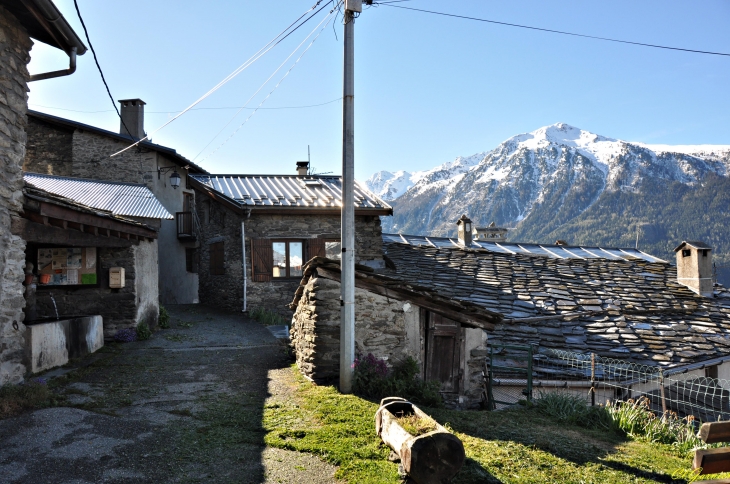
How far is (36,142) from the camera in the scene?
61.1 ft

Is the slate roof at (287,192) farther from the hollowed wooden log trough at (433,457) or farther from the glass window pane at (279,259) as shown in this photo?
the hollowed wooden log trough at (433,457)

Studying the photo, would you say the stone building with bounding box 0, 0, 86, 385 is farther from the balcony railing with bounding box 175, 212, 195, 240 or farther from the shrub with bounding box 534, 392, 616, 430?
the balcony railing with bounding box 175, 212, 195, 240

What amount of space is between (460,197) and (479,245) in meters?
170

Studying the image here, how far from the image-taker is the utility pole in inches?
280

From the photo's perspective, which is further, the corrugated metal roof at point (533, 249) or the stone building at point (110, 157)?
the corrugated metal roof at point (533, 249)

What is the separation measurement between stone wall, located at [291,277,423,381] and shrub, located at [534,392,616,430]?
6.19 ft

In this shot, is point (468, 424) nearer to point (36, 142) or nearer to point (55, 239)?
point (55, 239)

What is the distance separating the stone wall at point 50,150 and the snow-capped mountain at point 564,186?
99125 millimetres

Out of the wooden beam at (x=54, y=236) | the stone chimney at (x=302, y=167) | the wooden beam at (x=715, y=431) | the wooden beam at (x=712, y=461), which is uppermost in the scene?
the stone chimney at (x=302, y=167)

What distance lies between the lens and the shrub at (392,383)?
7203 millimetres

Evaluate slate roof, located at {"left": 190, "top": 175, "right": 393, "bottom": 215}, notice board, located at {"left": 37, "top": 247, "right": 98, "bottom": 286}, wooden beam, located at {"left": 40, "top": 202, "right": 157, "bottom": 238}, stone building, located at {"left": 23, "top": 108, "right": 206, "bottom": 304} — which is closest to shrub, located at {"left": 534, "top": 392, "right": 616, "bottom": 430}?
wooden beam, located at {"left": 40, "top": 202, "right": 157, "bottom": 238}

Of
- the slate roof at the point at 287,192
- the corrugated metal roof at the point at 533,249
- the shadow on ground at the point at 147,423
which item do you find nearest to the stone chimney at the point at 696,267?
the corrugated metal roof at the point at 533,249

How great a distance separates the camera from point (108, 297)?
34.6ft

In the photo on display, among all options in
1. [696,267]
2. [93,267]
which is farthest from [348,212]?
[696,267]
